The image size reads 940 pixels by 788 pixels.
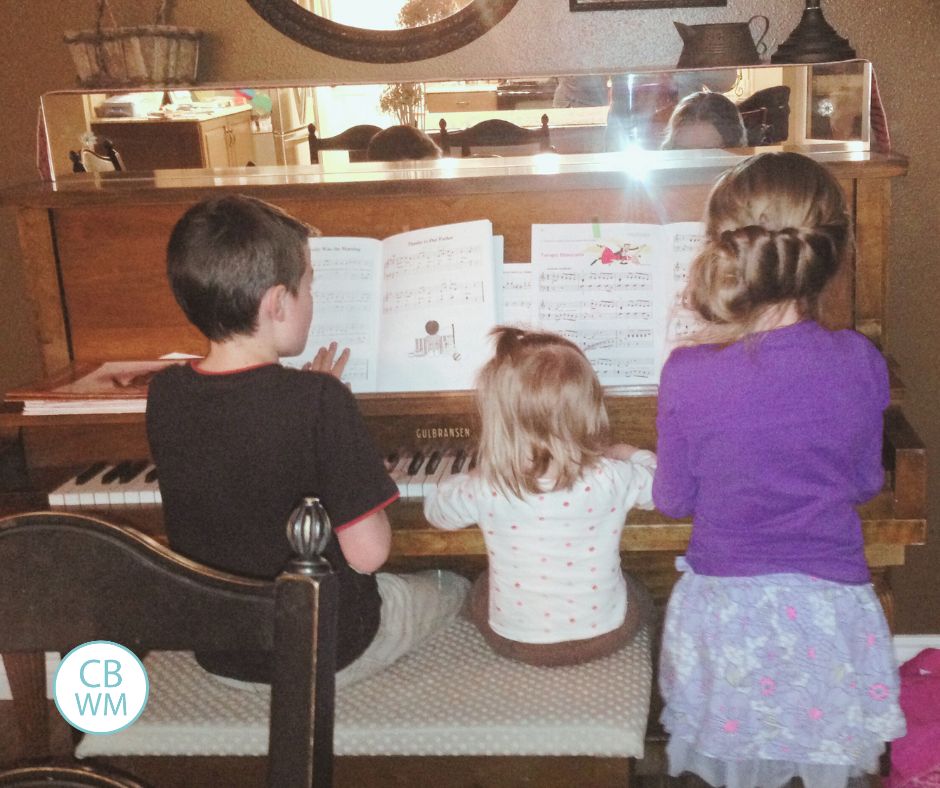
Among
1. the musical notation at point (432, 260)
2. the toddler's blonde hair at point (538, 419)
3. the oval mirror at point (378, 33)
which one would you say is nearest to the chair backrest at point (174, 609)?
the toddler's blonde hair at point (538, 419)

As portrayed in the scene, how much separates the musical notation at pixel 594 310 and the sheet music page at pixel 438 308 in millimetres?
110

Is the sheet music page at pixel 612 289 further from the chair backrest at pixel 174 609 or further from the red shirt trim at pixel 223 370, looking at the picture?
the chair backrest at pixel 174 609

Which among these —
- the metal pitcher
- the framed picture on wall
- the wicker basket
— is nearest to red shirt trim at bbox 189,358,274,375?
the wicker basket

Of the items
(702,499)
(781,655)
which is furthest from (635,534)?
A: (781,655)

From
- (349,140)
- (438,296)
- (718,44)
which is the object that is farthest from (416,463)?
(718,44)

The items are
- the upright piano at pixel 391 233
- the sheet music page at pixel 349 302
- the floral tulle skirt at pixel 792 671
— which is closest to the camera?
the floral tulle skirt at pixel 792 671

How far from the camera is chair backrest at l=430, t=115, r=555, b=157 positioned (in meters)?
2.46

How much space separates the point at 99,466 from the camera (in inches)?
82.9

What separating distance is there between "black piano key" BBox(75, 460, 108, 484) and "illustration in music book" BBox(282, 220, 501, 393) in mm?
415

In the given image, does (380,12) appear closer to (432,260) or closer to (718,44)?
(718,44)

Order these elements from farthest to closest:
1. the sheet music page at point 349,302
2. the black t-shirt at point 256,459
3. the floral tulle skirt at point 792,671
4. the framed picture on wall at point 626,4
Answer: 1. the framed picture on wall at point 626,4
2. the sheet music page at point 349,302
3. the floral tulle skirt at point 792,671
4. the black t-shirt at point 256,459

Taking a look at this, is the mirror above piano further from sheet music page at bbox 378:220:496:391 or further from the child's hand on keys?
the child's hand on keys

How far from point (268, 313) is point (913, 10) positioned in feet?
6.04

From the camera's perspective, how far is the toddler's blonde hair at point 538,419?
1733mm
